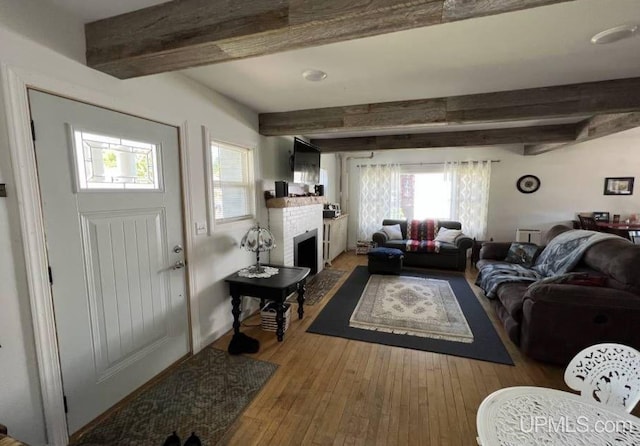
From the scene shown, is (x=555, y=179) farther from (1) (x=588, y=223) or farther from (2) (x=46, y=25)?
(2) (x=46, y=25)

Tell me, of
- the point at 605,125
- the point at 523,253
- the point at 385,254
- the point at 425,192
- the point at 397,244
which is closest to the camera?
the point at 605,125

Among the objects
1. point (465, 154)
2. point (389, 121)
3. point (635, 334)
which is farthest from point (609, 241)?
point (465, 154)

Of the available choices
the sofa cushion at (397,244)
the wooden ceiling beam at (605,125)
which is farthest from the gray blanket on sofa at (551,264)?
the sofa cushion at (397,244)

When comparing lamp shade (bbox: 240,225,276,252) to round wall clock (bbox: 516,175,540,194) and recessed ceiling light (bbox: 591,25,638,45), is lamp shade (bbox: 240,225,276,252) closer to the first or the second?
recessed ceiling light (bbox: 591,25,638,45)

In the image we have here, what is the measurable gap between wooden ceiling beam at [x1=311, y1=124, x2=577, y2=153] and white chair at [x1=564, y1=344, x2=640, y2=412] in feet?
11.5

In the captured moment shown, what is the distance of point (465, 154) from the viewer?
5.55 metres

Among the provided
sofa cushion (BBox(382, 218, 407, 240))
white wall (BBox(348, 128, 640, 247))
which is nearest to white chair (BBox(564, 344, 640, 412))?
sofa cushion (BBox(382, 218, 407, 240))

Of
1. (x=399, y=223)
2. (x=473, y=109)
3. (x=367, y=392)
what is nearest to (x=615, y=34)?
(x=473, y=109)

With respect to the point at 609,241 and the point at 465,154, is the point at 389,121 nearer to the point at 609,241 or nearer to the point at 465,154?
the point at 609,241

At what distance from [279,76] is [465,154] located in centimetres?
471

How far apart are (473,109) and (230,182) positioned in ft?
8.04

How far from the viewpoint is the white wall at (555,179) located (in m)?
5.05

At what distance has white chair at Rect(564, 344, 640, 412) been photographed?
1.19m

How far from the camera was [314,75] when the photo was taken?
2.12 metres
